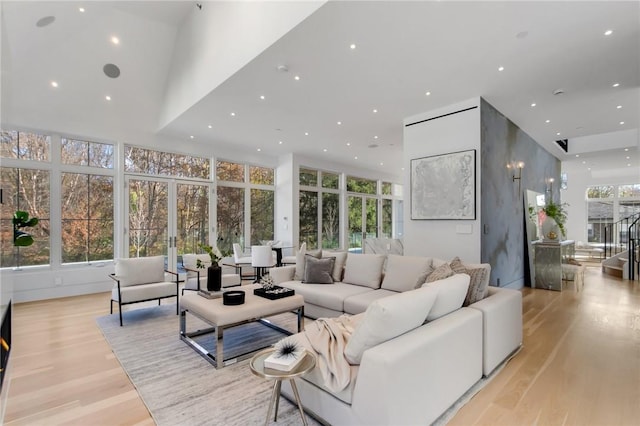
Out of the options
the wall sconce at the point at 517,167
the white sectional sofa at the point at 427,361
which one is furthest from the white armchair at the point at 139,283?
the wall sconce at the point at 517,167

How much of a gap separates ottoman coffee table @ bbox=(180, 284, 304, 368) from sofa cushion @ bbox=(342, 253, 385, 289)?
110 cm

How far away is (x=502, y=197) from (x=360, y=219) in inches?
215

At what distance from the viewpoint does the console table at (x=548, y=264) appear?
5.93 meters

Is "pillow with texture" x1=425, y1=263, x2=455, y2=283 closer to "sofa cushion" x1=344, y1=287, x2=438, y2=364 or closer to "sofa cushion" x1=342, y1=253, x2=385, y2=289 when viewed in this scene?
"sofa cushion" x1=344, y1=287, x2=438, y2=364

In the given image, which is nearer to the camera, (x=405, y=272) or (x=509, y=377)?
(x=509, y=377)

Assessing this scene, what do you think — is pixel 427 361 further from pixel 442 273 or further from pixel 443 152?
pixel 443 152

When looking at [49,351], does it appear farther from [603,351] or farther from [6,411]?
[603,351]

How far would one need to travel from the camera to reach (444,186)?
16.5 ft

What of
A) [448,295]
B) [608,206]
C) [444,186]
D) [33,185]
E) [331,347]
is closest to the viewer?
[331,347]

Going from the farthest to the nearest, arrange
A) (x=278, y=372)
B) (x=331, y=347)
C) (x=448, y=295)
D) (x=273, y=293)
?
(x=273, y=293)
(x=448, y=295)
(x=331, y=347)
(x=278, y=372)

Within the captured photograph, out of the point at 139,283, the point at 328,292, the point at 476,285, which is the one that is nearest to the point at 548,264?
the point at 476,285

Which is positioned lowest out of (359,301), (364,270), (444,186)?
(359,301)

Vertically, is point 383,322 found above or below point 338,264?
above

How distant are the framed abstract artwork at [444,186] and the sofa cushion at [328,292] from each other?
1.94 m
